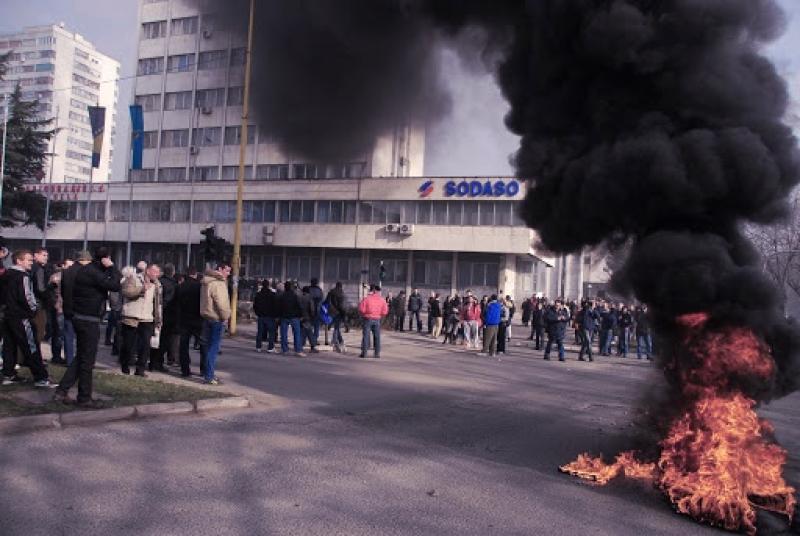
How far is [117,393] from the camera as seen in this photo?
7.60m

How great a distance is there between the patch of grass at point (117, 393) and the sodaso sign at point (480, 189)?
1134 inches

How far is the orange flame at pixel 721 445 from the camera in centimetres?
462

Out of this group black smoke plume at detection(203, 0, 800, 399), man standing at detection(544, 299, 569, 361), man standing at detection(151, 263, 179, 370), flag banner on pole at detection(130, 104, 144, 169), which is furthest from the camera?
flag banner on pole at detection(130, 104, 144, 169)

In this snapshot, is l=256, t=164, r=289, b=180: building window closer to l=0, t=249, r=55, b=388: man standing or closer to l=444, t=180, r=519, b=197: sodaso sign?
l=444, t=180, r=519, b=197: sodaso sign

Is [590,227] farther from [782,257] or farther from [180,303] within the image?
[782,257]

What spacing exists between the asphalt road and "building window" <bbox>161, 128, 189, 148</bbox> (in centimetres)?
4661

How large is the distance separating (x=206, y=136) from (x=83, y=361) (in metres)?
46.7

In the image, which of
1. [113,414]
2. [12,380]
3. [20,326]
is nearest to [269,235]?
[12,380]

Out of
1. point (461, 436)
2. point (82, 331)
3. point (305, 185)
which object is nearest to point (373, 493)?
point (461, 436)

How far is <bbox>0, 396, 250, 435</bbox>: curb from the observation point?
6034 millimetres

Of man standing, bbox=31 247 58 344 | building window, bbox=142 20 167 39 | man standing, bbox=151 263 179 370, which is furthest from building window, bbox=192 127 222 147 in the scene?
man standing, bbox=31 247 58 344

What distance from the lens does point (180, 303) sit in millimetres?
10078

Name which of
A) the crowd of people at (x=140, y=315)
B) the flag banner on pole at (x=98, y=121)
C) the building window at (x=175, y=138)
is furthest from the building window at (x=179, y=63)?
the crowd of people at (x=140, y=315)

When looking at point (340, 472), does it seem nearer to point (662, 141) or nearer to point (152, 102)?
point (662, 141)
